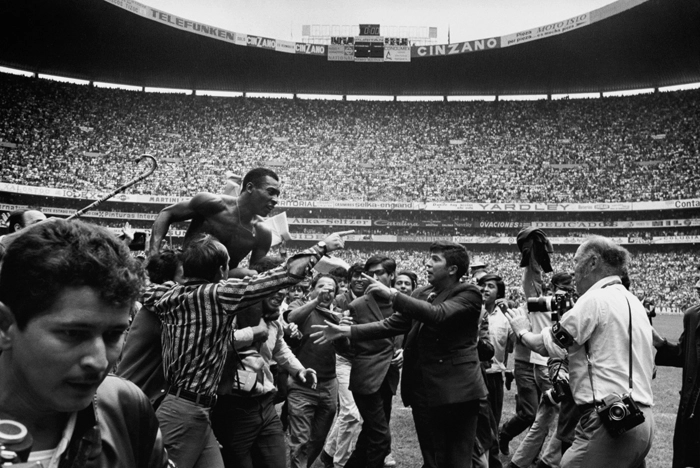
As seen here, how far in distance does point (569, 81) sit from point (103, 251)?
170ft

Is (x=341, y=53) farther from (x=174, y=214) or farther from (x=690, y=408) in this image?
(x=690, y=408)

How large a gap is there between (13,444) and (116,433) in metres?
0.39

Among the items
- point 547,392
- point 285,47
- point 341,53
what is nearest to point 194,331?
point 547,392

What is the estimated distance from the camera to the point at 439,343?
4.89 m

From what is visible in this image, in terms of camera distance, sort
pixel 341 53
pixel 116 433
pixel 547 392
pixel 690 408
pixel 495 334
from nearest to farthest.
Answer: pixel 116 433 < pixel 690 408 < pixel 547 392 < pixel 495 334 < pixel 341 53

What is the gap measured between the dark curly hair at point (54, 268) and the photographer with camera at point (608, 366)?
127 inches

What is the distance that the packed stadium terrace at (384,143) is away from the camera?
43188mm

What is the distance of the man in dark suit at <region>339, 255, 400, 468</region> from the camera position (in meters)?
5.86

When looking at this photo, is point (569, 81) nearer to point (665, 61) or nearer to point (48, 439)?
point (665, 61)

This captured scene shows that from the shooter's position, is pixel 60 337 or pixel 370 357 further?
pixel 370 357

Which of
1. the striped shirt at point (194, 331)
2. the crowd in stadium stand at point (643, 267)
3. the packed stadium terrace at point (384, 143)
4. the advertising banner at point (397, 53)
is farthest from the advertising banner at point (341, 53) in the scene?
the striped shirt at point (194, 331)

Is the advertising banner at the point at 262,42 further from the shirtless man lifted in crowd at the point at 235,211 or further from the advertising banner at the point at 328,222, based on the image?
the shirtless man lifted in crowd at the point at 235,211

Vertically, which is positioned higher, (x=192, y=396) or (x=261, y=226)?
(x=261, y=226)

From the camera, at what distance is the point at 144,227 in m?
44.3
